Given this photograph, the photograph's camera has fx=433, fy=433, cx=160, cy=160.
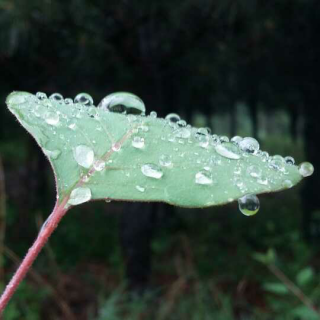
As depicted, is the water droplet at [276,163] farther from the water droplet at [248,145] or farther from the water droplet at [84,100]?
the water droplet at [84,100]

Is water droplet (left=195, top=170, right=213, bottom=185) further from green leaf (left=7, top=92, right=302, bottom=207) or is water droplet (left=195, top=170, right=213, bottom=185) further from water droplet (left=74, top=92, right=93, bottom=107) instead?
water droplet (left=74, top=92, right=93, bottom=107)

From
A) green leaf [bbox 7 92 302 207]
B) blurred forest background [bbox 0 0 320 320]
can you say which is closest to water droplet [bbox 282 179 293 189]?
green leaf [bbox 7 92 302 207]

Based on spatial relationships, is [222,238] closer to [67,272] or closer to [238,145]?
[67,272]

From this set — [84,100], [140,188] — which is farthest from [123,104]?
[140,188]

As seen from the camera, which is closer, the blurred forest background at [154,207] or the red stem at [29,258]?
the red stem at [29,258]

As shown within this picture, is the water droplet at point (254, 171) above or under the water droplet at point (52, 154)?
above

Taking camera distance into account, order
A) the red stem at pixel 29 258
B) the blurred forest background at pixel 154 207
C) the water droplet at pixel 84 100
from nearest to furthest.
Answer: the red stem at pixel 29 258
the water droplet at pixel 84 100
the blurred forest background at pixel 154 207

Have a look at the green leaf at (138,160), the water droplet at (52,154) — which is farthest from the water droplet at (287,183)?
the water droplet at (52,154)

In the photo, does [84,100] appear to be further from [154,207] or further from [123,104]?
[154,207]
